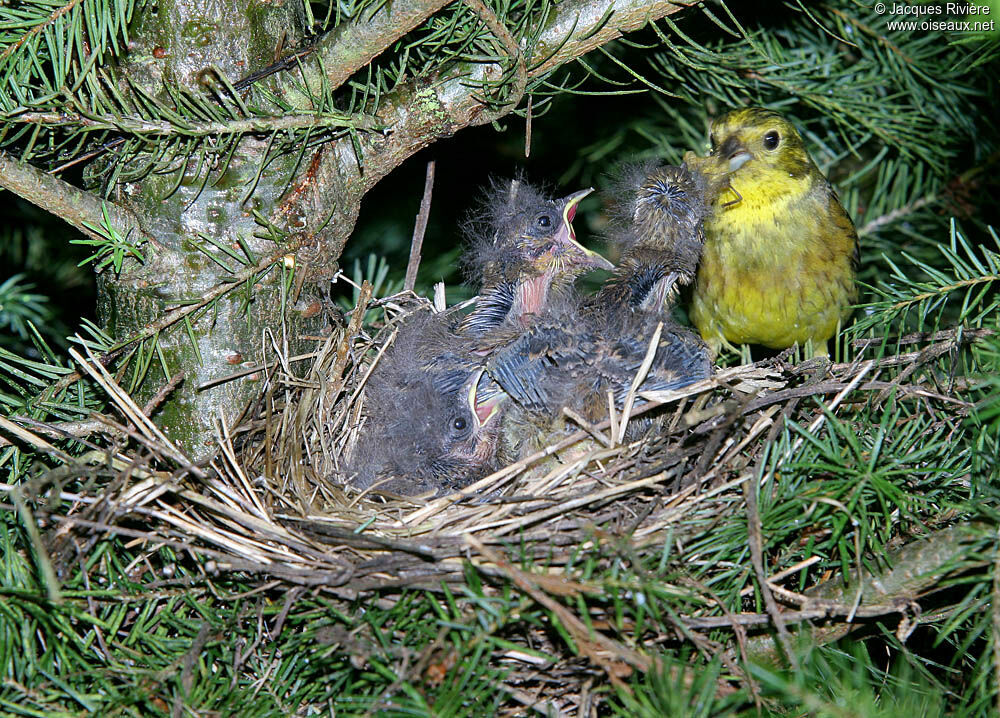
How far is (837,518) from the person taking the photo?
132 cm

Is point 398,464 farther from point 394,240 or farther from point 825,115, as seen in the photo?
point 825,115

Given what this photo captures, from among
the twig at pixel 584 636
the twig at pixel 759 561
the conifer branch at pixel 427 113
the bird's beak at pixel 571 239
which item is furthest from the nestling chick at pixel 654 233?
the twig at pixel 584 636

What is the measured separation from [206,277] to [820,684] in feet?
4.11

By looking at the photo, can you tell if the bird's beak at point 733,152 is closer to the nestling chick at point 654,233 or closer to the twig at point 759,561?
the nestling chick at point 654,233

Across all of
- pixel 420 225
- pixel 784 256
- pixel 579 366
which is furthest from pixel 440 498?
pixel 784 256

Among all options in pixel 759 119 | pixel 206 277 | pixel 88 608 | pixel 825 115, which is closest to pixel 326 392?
pixel 206 277

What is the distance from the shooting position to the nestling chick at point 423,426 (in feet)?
6.43

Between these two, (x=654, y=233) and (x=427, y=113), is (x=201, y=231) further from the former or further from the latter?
(x=654, y=233)

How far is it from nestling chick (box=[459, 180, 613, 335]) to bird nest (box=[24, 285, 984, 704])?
52cm

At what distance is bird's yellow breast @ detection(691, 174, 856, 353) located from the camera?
2.41 m

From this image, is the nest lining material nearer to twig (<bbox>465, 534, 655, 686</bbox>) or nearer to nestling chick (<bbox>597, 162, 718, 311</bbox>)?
twig (<bbox>465, 534, 655, 686</bbox>)

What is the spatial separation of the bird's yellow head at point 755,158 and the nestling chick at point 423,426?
3.09ft

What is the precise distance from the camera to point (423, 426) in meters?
2.02

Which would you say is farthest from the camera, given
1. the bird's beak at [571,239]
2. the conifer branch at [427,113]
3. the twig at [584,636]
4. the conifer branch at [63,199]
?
the bird's beak at [571,239]
